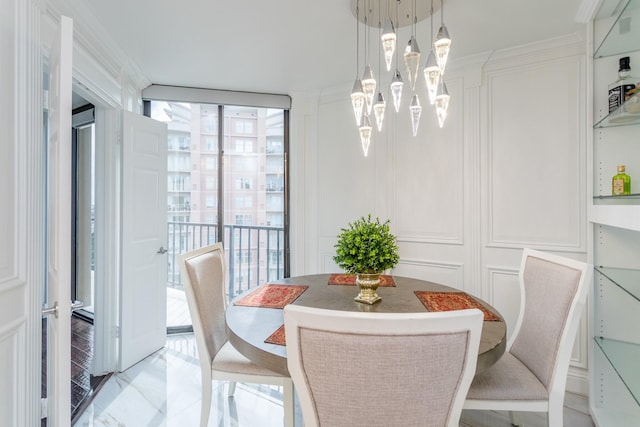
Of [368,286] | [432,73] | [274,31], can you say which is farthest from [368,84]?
[368,286]

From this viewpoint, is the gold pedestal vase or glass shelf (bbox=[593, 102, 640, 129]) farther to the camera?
glass shelf (bbox=[593, 102, 640, 129])

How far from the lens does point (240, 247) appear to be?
390cm

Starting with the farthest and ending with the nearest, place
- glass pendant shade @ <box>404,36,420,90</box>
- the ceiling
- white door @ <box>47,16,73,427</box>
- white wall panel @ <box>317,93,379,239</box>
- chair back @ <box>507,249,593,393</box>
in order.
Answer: white wall panel @ <box>317,93,379,239</box>, the ceiling, glass pendant shade @ <box>404,36,420,90</box>, chair back @ <box>507,249,593,393</box>, white door @ <box>47,16,73,427</box>

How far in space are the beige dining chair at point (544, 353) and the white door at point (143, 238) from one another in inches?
96.2

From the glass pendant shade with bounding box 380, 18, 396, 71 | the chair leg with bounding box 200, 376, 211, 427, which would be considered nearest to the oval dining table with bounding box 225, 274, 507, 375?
the chair leg with bounding box 200, 376, 211, 427

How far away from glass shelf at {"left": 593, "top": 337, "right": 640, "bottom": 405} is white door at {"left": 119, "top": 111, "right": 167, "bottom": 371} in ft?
10.3

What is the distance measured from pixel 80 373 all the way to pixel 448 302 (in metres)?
2.74

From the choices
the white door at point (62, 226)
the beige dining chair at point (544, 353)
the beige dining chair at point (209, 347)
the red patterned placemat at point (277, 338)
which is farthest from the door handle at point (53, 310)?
the beige dining chair at point (544, 353)

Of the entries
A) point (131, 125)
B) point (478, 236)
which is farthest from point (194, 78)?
point (478, 236)

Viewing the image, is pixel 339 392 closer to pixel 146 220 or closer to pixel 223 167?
pixel 146 220

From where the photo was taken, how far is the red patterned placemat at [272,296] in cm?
169

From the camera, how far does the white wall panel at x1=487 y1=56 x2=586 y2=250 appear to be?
2295 mm

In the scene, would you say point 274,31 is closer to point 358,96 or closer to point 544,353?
point 358,96

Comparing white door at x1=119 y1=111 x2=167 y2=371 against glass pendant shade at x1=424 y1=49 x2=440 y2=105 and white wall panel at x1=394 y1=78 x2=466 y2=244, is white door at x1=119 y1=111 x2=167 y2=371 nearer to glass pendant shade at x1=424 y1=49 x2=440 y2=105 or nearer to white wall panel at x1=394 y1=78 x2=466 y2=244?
white wall panel at x1=394 y1=78 x2=466 y2=244
